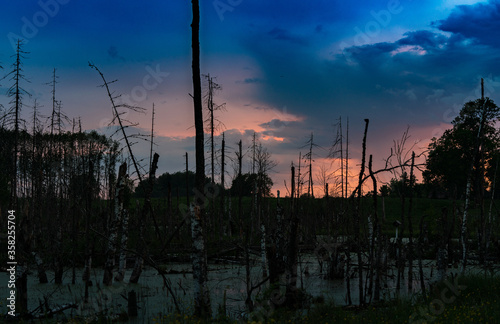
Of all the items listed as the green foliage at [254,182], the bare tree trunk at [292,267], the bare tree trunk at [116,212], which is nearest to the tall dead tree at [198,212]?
the bare tree trunk at [292,267]

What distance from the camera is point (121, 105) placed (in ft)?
48.5

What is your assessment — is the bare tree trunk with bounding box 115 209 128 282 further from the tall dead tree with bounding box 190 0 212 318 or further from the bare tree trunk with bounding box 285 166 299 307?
the bare tree trunk with bounding box 285 166 299 307

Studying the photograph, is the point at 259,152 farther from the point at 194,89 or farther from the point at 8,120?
the point at 194,89

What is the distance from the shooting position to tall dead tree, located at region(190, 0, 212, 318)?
10398 millimetres

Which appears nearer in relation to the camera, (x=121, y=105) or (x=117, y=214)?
(x=117, y=214)

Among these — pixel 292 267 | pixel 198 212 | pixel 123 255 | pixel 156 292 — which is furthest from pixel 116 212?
pixel 292 267

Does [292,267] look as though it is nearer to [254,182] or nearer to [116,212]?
[116,212]

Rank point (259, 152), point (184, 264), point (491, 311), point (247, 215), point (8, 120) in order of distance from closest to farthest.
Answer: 1. point (491, 311)
2. point (8, 120)
3. point (184, 264)
4. point (259, 152)
5. point (247, 215)

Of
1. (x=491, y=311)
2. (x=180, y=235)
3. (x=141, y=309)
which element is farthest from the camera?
(x=180, y=235)

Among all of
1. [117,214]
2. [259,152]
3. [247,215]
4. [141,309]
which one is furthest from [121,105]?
[247,215]

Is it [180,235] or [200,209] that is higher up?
[200,209]

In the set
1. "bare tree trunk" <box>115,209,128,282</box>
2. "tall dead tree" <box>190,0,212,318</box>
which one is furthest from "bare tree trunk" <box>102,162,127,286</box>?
"tall dead tree" <box>190,0,212,318</box>

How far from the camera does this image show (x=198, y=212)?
424 inches

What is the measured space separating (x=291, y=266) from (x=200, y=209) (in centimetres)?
305
